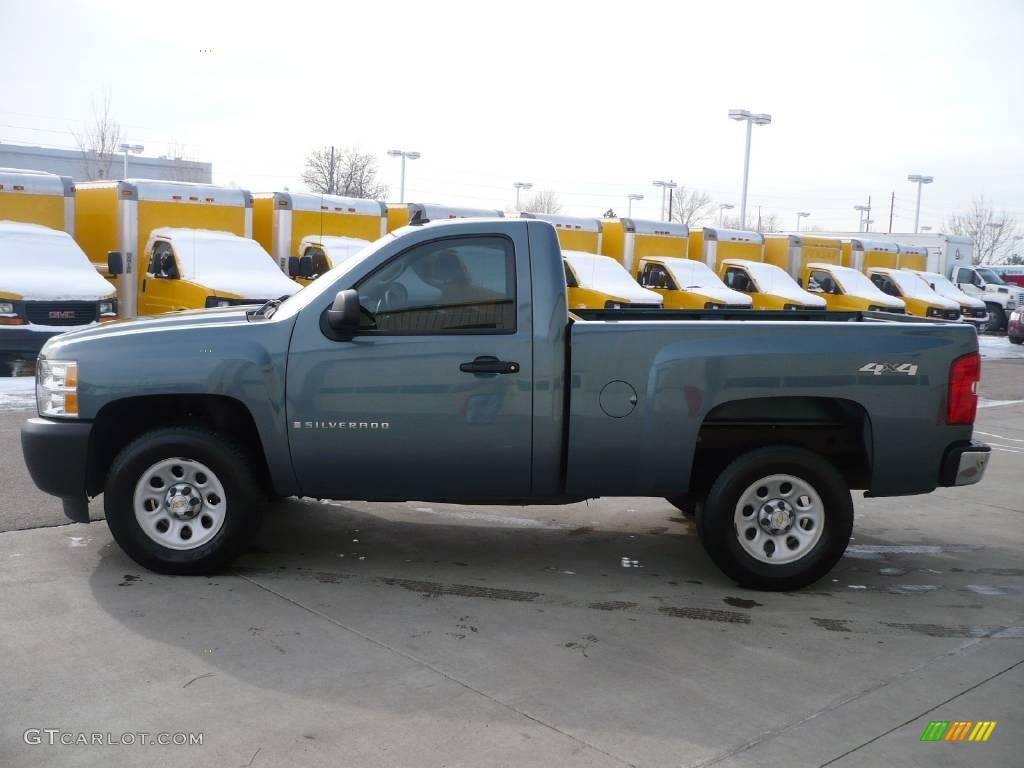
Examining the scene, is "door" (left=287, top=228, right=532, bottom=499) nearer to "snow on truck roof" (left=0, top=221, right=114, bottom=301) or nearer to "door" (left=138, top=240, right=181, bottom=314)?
"snow on truck roof" (left=0, top=221, right=114, bottom=301)

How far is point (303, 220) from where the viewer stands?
1916cm

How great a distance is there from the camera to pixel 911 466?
5.69 meters

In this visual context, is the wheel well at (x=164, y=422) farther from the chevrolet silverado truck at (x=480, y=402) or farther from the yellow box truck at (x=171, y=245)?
the yellow box truck at (x=171, y=245)

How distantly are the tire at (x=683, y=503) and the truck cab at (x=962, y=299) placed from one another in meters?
25.8

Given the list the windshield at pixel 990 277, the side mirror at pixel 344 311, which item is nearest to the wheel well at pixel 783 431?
the side mirror at pixel 344 311

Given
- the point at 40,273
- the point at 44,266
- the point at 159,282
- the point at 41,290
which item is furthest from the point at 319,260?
the point at 41,290

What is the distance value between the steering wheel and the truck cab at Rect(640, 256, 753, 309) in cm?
1718

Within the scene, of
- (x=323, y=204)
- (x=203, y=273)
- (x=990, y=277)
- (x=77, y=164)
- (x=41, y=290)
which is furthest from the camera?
(x=77, y=164)

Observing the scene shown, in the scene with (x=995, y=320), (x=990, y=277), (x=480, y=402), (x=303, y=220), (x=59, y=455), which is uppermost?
(x=303, y=220)

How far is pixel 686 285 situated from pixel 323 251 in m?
8.71

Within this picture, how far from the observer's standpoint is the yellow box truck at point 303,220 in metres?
19.0

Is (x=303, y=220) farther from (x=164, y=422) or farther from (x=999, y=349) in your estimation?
(x=999, y=349)

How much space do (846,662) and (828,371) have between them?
5.10ft

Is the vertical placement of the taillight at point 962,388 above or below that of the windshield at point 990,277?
below
